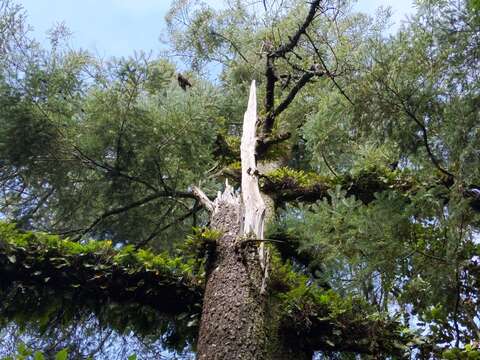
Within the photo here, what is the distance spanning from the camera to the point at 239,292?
4340 mm

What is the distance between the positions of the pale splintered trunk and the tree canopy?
171 mm

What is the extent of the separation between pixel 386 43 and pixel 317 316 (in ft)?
9.08

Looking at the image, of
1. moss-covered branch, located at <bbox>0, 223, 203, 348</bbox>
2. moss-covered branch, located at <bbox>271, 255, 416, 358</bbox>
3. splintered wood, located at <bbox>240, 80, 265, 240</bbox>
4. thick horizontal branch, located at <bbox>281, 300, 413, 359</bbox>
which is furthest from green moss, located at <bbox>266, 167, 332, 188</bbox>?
thick horizontal branch, located at <bbox>281, 300, 413, 359</bbox>

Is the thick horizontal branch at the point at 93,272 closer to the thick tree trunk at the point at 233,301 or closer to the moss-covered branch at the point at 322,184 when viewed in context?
the thick tree trunk at the point at 233,301

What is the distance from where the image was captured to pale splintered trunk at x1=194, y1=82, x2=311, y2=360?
4031mm

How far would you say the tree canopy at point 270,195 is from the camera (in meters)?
4.79

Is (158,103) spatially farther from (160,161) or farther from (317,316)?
(317,316)

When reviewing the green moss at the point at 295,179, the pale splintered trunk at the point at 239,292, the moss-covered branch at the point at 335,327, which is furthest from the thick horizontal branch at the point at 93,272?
the green moss at the point at 295,179

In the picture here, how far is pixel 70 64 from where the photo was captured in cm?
753

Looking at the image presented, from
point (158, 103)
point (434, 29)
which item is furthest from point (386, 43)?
point (158, 103)

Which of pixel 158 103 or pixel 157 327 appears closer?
pixel 157 327

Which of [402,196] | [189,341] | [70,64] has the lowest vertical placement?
[189,341]

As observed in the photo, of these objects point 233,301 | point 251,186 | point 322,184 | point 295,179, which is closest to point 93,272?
point 233,301

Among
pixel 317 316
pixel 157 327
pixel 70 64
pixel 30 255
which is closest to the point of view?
pixel 317 316
